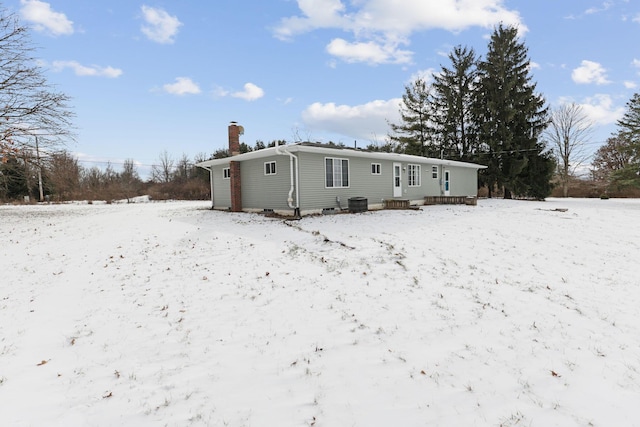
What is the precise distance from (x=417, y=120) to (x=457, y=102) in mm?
→ 4014

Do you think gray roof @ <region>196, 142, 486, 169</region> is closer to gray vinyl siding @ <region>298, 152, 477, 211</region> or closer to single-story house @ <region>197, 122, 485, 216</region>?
single-story house @ <region>197, 122, 485, 216</region>

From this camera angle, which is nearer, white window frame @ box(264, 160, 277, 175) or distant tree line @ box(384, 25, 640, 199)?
white window frame @ box(264, 160, 277, 175)

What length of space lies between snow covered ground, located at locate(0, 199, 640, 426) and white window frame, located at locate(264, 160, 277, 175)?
677 centimetres

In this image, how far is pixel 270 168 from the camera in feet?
46.6

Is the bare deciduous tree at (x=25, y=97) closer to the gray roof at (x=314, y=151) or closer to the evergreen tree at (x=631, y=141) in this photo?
the gray roof at (x=314, y=151)

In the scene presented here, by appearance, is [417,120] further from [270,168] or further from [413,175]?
[270,168]

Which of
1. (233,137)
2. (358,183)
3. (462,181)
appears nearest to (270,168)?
(233,137)

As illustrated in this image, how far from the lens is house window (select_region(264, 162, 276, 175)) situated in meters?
14.0

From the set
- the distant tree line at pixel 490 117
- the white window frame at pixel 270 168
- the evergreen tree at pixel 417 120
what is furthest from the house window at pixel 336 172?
the evergreen tree at pixel 417 120

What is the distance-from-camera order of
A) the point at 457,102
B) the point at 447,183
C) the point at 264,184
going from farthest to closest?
the point at 457,102, the point at 447,183, the point at 264,184

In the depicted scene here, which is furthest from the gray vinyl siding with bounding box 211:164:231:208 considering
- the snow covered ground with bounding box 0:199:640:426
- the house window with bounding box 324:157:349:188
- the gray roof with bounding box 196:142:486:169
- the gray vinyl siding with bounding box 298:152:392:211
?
the snow covered ground with bounding box 0:199:640:426

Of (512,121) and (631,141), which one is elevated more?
(512,121)

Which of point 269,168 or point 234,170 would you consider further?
point 234,170

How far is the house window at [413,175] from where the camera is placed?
18484 mm
